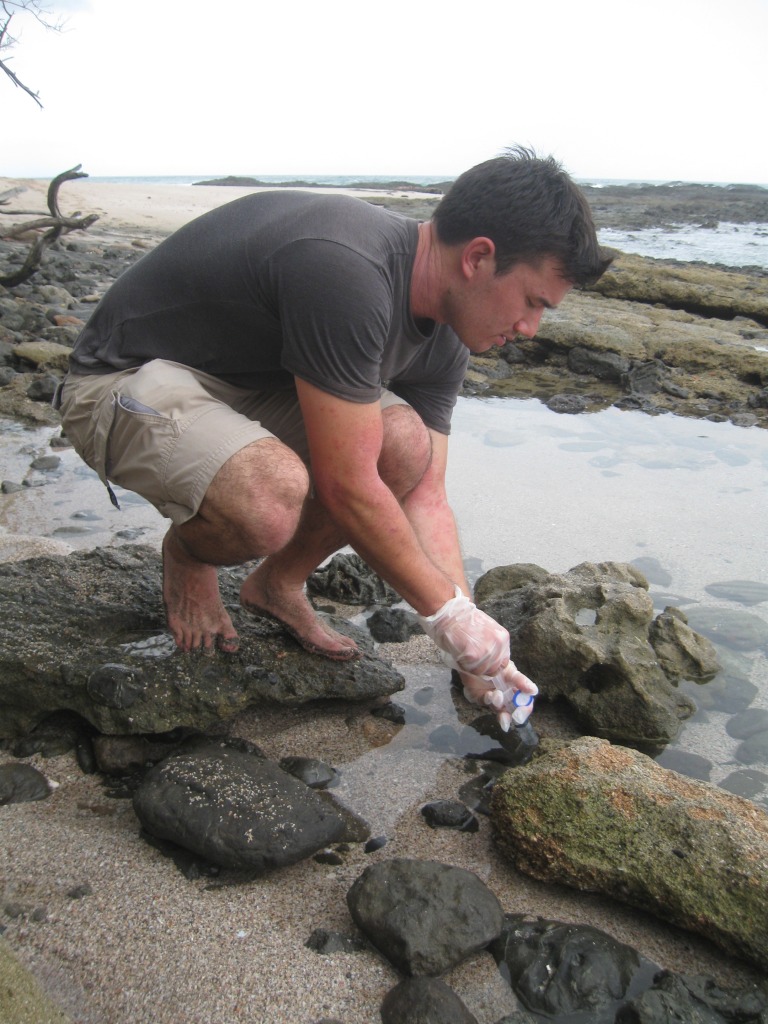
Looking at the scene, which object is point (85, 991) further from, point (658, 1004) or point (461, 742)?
point (461, 742)

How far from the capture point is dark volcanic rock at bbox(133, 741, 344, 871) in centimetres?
192

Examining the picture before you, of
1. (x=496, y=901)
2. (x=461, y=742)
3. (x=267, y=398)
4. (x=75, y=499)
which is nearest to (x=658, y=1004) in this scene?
(x=496, y=901)

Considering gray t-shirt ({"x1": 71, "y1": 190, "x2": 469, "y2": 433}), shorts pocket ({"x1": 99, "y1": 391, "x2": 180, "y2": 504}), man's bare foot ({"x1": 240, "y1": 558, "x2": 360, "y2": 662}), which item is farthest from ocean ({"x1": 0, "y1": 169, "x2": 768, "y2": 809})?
gray t-shirt ({"x1": 71, "y1": 190, "x2": 469, "y2": 433})

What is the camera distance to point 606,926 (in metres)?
1.90

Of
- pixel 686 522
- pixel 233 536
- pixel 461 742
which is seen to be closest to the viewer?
pixel 233 536

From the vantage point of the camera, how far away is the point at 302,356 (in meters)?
2.11

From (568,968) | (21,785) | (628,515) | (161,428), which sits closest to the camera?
(568,968)

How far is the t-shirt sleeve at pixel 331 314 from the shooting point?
2064mm

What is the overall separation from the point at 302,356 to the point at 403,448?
61 centimetres

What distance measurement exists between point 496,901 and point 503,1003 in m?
0.21

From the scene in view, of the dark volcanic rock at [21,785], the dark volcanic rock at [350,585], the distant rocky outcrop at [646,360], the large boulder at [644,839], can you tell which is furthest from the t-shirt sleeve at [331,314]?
the distant rocky outcrop at [646,360]

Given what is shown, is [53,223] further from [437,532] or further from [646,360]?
[437,532]

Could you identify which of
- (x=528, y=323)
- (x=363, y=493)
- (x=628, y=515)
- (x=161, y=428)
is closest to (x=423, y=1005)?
(x=363, y=493)

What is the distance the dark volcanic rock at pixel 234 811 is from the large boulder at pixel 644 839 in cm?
47
